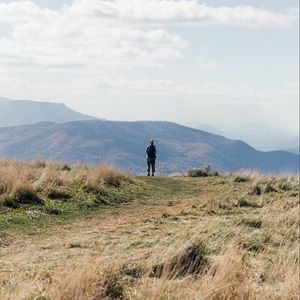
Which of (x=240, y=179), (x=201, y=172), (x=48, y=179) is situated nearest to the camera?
(x=48, y=179)

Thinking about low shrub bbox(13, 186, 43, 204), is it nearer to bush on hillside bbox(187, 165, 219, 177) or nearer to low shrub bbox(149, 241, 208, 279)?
low shrub bbox(149, 241, 208, 279)

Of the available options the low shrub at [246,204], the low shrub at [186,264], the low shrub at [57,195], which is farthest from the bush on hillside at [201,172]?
the low shrub at [186,264]

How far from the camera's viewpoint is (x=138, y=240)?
467 inches

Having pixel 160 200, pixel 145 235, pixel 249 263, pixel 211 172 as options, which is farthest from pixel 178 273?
pixel 211 172

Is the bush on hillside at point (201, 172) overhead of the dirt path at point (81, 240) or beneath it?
overhead

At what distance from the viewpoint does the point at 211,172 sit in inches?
1410

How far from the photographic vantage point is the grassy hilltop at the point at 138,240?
7340 mm

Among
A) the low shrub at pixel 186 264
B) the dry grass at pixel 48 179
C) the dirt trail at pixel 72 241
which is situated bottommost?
the dirt trail at pixel 72 241

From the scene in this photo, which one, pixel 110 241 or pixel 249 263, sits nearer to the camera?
pixel 249 263

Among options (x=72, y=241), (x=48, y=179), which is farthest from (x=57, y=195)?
(x=72, y=241)

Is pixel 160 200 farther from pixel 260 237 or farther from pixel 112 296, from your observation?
pixel 112 296

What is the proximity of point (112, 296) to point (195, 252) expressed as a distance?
301 centimetres

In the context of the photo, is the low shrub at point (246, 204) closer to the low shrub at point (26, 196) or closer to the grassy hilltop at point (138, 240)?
the grassy hilltop at point (138, 240)

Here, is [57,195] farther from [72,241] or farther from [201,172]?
[201,172]
